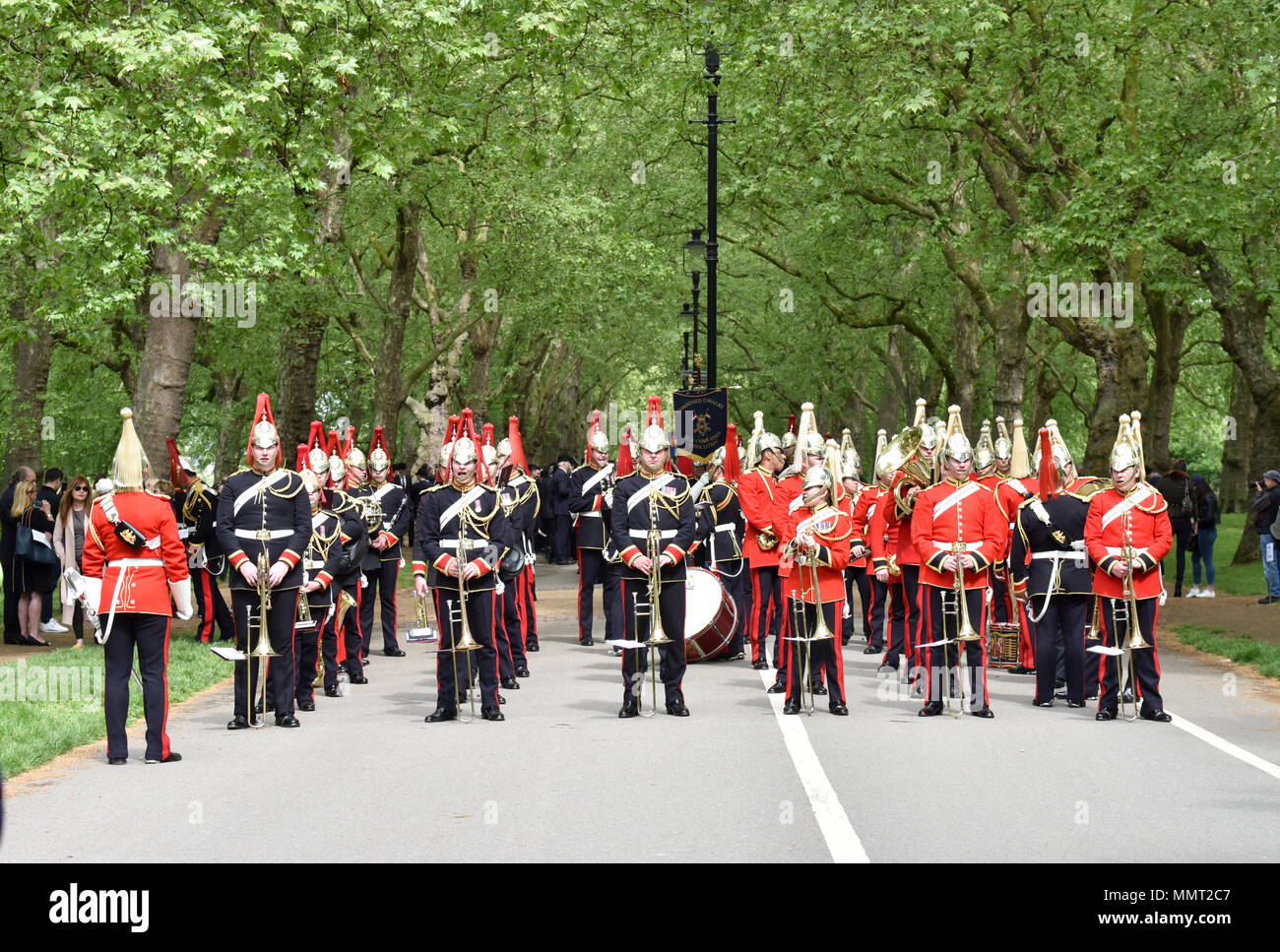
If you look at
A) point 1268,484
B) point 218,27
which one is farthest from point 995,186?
point 218,27

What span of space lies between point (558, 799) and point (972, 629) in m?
4.58

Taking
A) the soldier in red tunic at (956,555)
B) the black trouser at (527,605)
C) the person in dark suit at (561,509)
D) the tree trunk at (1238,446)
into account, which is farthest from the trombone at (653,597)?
the tree trunk at (1238,446)

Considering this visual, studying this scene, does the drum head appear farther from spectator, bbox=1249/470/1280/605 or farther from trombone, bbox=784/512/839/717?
spectator, bbox=1249/470/1280/605

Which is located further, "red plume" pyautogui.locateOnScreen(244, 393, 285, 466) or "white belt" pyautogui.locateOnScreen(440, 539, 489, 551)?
"white belt" pyautogui.locateOnScreen(440, 539, 489, 551)

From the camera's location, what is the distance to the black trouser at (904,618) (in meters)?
14.3

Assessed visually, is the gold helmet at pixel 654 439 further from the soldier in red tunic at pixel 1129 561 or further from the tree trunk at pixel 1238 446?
the tree trunk at pixel 1238 446

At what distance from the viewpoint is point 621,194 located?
39.1 metres

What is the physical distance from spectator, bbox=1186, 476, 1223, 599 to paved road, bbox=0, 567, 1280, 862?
1155cm

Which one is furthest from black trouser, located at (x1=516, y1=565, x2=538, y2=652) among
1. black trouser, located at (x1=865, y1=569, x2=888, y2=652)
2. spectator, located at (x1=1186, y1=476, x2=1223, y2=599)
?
spectator, located at (x1=1186, y1=476, x2=1223, y2=599)

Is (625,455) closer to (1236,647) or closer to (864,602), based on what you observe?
(864,602)

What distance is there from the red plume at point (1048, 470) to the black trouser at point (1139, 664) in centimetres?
133

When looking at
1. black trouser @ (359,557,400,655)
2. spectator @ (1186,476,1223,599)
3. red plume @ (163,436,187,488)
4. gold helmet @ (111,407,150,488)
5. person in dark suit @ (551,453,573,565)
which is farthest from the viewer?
person in dark suit @ (551,453,573,565)

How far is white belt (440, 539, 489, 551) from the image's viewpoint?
12.3m

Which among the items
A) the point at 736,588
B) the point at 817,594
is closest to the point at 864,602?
the point at 736,588
